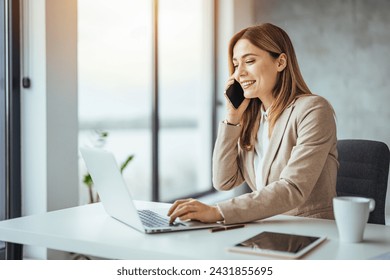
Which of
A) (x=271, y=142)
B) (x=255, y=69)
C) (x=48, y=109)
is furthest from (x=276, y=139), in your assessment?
(x=48, y=109)

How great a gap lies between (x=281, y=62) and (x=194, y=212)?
0.69 metres

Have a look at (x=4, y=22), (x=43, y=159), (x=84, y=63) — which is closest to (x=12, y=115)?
(x=43, y=159)

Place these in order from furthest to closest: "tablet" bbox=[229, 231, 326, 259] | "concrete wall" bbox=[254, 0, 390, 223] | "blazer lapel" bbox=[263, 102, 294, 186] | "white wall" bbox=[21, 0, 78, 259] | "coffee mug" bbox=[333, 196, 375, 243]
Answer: "concrete wall" bbox=[254, 0, 390, 223] < "white wall" bbox=[21, 0, 78, 259] < "blazer lapel" bbox=[263, 102, 294, 186] < "coffee mug" bbox=[333, 196, 375, 243] < "tablet" bbox=[229, 231, 326, 259]

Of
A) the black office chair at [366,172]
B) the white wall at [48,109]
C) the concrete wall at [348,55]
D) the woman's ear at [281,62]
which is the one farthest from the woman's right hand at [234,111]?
the concrete wall at [348,55]

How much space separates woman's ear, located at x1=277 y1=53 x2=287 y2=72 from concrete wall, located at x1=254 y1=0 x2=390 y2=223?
2.27m

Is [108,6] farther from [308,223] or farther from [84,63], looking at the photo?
[308,223]

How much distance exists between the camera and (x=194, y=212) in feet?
4.53

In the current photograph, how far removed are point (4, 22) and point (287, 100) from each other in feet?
4.90

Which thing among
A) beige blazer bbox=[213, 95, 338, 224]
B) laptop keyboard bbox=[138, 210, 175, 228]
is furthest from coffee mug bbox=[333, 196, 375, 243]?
laptop keyboard bbox=[138, 210, 175, 228]

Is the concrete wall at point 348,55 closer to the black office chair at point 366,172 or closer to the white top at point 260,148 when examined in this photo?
the black office chair at point 366,172

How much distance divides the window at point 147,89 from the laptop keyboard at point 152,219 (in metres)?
1.72

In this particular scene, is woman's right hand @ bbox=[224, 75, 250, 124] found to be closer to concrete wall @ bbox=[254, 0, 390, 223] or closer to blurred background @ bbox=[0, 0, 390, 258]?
blurred background @ bbox=[0, 0, 390, 258]

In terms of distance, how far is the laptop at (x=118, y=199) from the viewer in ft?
4.24

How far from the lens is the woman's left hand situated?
1.37m
